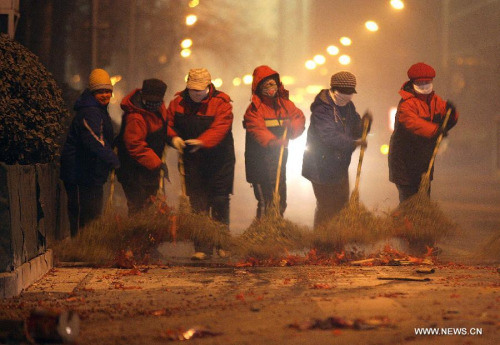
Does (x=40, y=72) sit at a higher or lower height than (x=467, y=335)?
higher

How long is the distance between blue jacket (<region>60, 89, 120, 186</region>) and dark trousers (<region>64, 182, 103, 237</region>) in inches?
Result: 3.1

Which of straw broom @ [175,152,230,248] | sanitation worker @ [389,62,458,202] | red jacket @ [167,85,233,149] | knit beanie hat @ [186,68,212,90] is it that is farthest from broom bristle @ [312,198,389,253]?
knit beanie hat @ [186,68,212,90]

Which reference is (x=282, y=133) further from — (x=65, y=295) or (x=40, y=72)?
(x=65, y=295)

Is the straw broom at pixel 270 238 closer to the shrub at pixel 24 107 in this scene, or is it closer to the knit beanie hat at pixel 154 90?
the knit beanie hat at pixel 154 90

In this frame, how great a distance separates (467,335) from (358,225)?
15.6 feet

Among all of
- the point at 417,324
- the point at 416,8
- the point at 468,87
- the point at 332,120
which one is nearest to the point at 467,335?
the point at 417,324

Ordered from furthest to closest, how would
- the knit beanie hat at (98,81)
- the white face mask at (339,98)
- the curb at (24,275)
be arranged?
1. the white face mask at (339,98)
2. the knit beanie hat at (98,81)
3. the curb at (24,275)

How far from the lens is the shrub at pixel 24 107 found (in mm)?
→ 9375

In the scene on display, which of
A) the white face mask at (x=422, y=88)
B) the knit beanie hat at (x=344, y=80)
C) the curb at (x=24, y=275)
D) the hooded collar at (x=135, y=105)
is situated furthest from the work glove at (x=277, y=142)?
the curb at (x=24, y=275)

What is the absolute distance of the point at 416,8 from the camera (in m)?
45.2

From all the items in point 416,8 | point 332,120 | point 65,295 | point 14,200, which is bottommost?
point 65,295

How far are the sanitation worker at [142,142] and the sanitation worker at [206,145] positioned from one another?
183 mm

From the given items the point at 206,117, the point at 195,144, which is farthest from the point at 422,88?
the point at 195,144

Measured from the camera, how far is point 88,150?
35.7 feet
